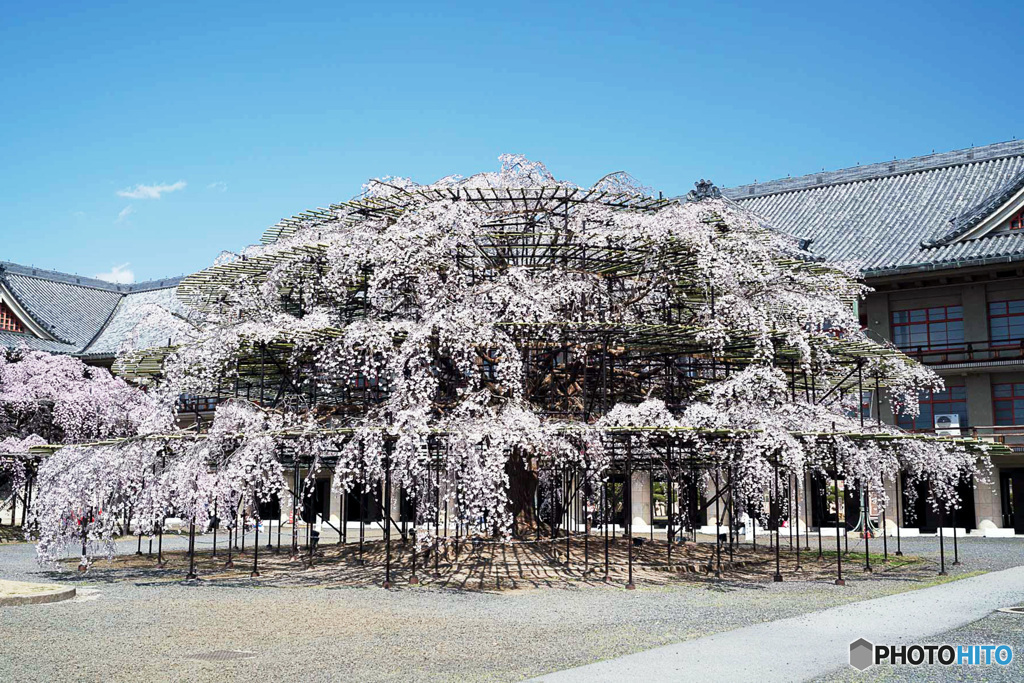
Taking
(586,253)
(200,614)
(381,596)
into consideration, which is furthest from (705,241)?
(200,614)

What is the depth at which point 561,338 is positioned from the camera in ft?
70.3

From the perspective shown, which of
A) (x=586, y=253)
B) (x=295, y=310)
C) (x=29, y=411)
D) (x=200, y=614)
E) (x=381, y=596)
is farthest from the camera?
(x=29, y=411)

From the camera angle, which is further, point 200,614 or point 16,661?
point 200,614

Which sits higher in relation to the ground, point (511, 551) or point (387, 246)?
point (387, 246)

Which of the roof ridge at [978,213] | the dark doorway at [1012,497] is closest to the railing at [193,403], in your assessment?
the roof ridge at [978,213]

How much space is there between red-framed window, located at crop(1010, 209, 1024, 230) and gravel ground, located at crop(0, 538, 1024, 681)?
906 inches

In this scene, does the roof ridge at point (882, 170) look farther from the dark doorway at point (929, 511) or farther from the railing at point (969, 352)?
the dark doorway at point (929, 511)

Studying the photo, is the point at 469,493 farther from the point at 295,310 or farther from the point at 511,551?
the point at 295,310

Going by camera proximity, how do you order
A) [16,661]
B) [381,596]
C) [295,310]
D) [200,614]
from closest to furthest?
1. [16,661]
2. [200,614]
3. [381,596]
4. [295,310]

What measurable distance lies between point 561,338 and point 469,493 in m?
4.86

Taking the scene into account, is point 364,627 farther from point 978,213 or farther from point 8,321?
point 8,321

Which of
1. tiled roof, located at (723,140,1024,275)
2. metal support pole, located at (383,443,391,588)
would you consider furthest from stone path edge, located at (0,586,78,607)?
tiled roof, located at (723,140,1024,275)

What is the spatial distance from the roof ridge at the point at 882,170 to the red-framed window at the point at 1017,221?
6299 millimetres

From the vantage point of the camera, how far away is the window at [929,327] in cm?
3884
